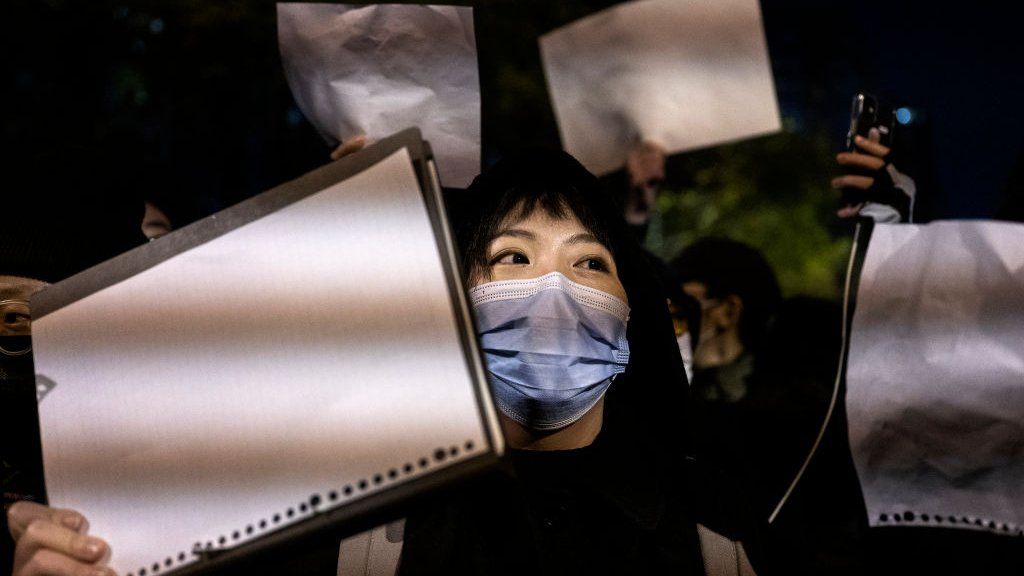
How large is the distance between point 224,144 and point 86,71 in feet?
6.36

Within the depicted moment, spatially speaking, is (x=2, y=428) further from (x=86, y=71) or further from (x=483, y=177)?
(x=86, y=71)

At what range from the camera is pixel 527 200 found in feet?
8.89

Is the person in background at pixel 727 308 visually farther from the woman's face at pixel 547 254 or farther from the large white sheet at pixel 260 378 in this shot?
the large white sheet at pixel 260 378

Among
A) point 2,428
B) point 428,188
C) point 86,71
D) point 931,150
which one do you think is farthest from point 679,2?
point 86,71

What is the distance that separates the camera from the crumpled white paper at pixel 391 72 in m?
2.98

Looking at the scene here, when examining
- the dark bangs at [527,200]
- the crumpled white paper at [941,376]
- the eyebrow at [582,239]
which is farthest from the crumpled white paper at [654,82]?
the eyebrow at [582,239]

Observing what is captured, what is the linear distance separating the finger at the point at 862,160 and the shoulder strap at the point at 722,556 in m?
1.56

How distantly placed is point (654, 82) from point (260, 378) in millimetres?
3250

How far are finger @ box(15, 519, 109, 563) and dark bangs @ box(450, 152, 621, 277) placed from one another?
4.37 ft

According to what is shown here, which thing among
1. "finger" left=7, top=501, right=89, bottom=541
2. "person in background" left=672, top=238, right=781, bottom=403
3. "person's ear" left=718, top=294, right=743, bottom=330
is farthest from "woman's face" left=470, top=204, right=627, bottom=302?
"person's ear" left=718, top=294, right=743, bottom=330

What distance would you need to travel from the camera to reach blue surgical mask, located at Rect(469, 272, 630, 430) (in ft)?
7.89

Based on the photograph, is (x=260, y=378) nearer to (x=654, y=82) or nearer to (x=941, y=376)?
(x=941, y=376)

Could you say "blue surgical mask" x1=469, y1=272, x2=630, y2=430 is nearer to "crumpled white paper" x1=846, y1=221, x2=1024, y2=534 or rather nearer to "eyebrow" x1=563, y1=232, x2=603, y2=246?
"eyebrow" x1=563, y1=232, x2=603, y2=246

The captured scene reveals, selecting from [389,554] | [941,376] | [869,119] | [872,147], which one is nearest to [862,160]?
[872,147]
